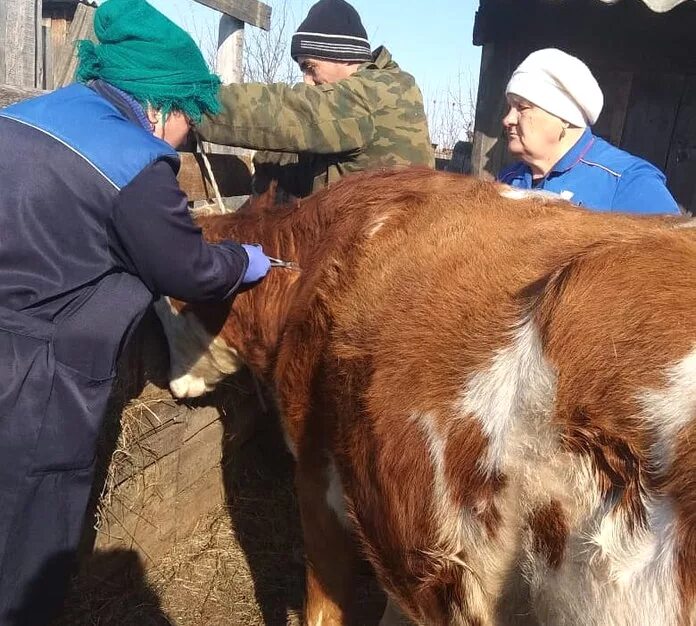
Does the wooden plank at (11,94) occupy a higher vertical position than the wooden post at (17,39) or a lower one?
lower

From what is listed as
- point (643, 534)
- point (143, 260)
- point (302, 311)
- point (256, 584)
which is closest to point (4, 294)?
point (143, 260)

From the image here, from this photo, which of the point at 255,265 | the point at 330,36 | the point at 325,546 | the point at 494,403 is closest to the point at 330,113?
the point at 330,36

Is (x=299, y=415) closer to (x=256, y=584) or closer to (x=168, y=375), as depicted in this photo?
(x=168, y=375)

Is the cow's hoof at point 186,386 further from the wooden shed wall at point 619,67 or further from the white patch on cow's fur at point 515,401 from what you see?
the wooden shed wall at point 619,67

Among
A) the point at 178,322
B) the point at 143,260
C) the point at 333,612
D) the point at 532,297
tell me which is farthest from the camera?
the point at 178,322

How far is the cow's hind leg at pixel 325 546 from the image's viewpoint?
8.11ft

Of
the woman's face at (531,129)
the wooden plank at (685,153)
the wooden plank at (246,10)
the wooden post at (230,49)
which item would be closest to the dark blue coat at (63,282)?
the woman's face at (531,129)

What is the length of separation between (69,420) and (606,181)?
2.25m

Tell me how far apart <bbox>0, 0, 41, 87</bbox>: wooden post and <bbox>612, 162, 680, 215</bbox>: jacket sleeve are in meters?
2.54

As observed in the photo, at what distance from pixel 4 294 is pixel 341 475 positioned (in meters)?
1.15

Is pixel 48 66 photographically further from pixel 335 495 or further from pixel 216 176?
pixel 335 495

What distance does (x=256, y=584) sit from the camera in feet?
11.3

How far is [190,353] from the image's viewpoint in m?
3.02

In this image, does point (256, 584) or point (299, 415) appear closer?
point (299, 415)
